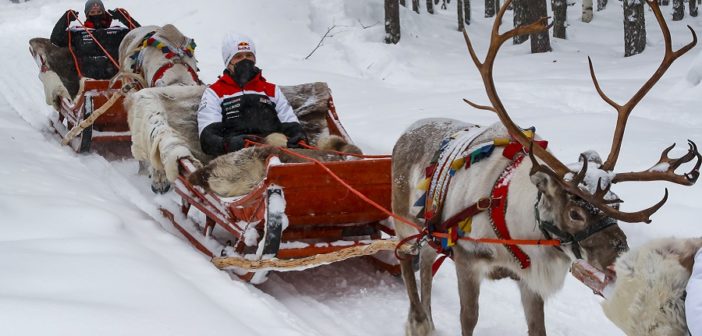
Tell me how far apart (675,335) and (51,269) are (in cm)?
245

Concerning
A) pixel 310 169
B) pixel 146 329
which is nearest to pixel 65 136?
pixel 310 169

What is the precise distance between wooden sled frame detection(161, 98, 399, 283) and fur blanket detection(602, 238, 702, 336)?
8.51 feet

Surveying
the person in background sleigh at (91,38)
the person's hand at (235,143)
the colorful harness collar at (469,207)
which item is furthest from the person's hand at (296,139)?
the person in background sleigh at (91,38)

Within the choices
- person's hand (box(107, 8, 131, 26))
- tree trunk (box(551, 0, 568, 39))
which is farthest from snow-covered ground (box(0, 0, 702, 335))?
person's hand (box(107, 8, 131, 26))

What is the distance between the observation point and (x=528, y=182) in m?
3.36

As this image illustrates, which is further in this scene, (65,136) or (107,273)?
(65,136)

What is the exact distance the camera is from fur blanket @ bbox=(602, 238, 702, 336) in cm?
200

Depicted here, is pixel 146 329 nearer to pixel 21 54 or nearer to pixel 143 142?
pixel 143 142

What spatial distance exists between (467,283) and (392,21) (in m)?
11.4

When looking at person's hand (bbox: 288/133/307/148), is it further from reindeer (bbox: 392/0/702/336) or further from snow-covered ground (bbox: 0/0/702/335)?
reindeer (bbox: 392/0/702/336)

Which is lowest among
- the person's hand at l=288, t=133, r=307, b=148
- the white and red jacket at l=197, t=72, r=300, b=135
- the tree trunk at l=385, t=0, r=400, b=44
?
the tree trunk at l=385, t=0, r=400, b=44

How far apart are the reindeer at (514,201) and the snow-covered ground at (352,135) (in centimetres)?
70

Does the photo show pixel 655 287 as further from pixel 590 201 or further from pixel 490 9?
pixel 490 9

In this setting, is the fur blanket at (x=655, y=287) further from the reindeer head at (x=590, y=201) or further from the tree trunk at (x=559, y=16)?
the tree trunk at (x=559, y=16)
